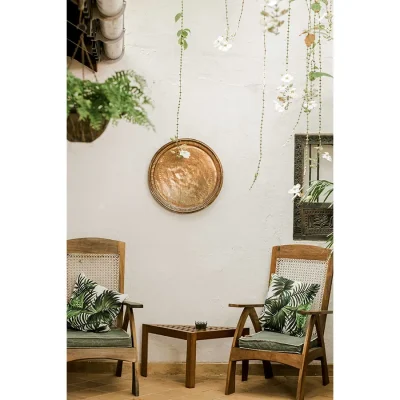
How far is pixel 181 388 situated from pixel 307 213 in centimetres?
169

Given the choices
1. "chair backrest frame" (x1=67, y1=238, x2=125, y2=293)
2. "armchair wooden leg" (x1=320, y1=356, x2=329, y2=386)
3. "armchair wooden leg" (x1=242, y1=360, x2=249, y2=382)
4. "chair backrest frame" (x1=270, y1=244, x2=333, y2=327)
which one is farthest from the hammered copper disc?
"armchair wooden leg" (x1=320, y1=356, x2=329, y2=386)

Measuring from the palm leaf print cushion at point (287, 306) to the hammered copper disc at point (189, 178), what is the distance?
0.94 meters

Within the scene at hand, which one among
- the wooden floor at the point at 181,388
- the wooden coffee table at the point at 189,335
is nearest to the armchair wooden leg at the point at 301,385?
the wooden floor at the point at 181,388

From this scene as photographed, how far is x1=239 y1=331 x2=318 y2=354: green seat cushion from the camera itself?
164 inches

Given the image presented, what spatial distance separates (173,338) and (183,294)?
36cm

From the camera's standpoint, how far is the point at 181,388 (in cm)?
453

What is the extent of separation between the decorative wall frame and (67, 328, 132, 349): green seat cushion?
5.58 ft

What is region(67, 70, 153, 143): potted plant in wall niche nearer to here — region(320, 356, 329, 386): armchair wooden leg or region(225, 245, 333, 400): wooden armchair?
region(225, 245, 333, 400): wooden armchair

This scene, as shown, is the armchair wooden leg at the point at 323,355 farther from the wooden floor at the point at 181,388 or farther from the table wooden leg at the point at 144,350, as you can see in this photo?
the table wooden leg at the point at 144,350
